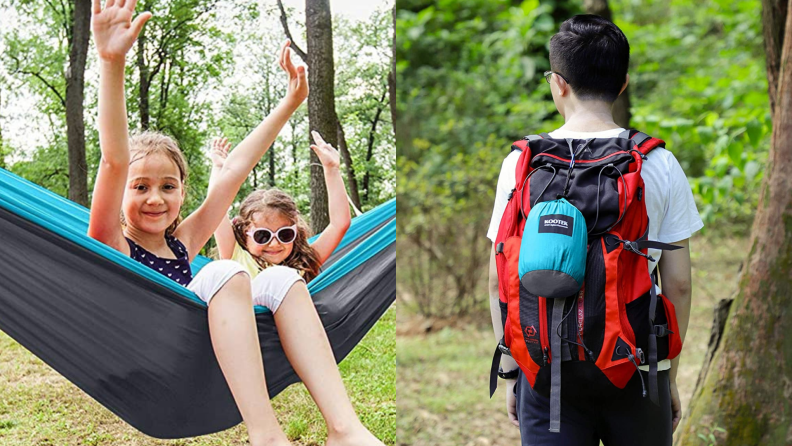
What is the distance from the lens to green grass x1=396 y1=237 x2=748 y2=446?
12.4 feet

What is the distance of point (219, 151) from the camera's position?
2059 mm

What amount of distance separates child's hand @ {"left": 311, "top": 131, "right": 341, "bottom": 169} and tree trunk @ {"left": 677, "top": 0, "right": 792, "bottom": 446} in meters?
1.31

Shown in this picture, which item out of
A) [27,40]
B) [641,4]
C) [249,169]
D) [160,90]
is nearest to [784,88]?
[249,169]

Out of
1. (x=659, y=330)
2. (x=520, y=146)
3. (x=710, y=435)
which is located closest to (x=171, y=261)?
(x=520, y=146)

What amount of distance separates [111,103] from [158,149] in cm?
20

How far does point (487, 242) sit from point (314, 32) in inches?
140

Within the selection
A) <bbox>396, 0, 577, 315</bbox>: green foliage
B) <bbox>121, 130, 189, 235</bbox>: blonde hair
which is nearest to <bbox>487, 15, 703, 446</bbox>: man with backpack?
<bbox>121, 130, 189, 235</bbox>: blonde hair

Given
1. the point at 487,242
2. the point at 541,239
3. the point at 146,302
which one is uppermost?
the point at 541,239

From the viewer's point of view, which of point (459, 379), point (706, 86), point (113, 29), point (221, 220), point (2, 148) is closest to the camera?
point (113, 29)

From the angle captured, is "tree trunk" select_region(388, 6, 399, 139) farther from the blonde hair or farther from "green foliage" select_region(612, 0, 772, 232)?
"green foliage" select_region(612, 0, 772, 232)

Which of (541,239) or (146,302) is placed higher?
(541,239)

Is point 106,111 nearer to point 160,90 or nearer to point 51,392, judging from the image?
point 160,90

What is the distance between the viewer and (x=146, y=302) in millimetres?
1812

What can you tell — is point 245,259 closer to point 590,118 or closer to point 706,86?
point 590,118
